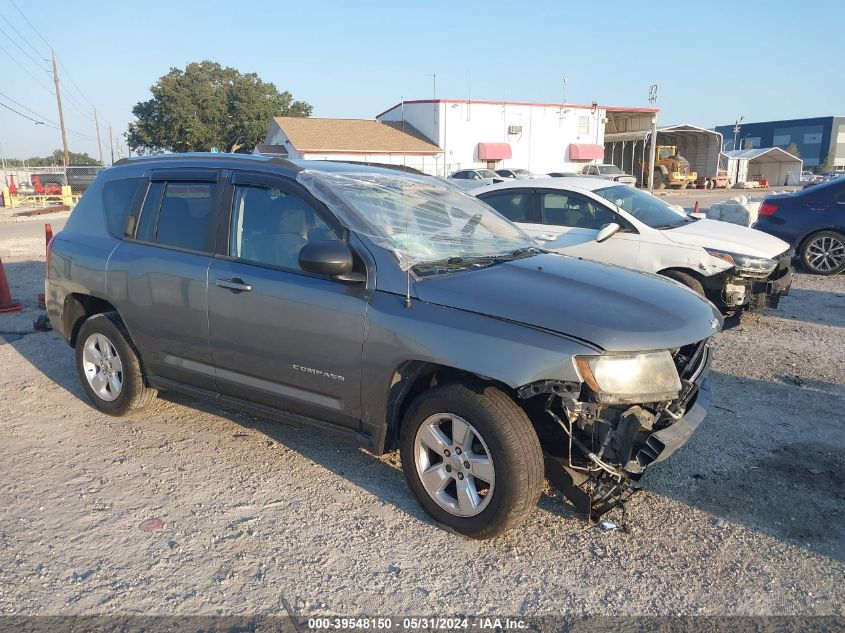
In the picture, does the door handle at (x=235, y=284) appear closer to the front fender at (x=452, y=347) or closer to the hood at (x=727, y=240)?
the front fender at (x=452, y=347)

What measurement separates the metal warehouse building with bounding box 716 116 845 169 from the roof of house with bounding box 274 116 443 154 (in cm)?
6907

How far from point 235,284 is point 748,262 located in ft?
17.8

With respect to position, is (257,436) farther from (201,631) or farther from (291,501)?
(201,631)

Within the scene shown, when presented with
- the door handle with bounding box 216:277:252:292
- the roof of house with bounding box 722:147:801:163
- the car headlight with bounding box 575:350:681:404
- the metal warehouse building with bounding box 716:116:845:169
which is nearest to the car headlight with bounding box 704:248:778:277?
the car headlight with bounding box 575:350:681:404

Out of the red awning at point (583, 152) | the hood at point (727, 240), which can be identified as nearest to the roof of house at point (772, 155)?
the red awning at point (583, 152)

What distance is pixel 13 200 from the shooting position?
106 feet

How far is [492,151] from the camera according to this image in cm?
4303

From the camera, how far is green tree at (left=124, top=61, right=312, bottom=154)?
53656mm

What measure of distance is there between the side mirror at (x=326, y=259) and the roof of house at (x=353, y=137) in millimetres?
37461

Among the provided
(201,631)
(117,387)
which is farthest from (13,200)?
(201,631)

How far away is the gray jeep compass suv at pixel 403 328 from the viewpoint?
3.09 m

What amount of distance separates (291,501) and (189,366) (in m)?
1.23

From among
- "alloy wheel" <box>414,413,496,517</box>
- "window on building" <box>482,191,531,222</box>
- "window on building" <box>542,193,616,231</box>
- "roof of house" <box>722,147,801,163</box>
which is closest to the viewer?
"alloy wheel" <box>414,413,496,517</box>

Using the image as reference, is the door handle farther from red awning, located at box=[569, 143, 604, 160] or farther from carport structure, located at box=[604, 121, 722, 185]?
carport structure, located at box=[604, 121, 722, 185]
